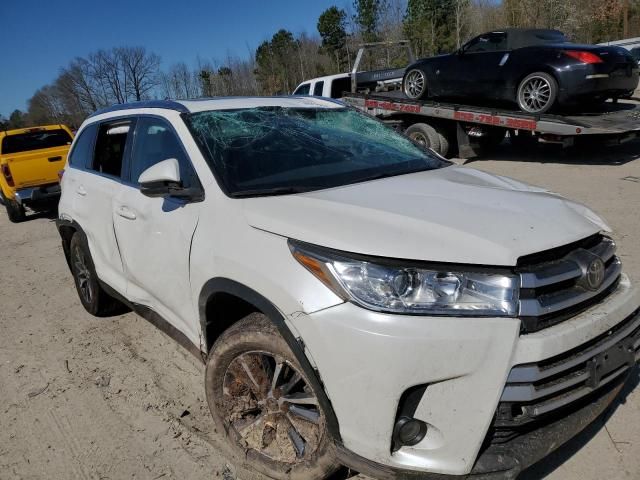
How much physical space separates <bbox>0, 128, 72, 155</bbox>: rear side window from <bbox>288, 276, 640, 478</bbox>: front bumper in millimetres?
10404

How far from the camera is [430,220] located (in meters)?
1.98

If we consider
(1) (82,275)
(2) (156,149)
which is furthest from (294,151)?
(1) (82,275)

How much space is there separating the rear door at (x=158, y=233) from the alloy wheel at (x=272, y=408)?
42cm

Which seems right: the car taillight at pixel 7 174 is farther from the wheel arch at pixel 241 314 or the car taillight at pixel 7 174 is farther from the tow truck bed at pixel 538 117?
the wheel arch at pixel 241 314

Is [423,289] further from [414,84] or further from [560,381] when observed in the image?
[414,84]

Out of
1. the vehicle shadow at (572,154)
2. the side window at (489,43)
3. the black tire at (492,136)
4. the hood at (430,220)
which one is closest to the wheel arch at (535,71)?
the side window at (489,43)

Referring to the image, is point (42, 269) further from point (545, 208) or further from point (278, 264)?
point (545, 208)

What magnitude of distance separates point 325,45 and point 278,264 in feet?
161

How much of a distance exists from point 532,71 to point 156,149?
7610mm

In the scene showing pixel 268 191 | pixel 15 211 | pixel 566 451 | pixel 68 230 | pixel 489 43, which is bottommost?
pixel 566 451

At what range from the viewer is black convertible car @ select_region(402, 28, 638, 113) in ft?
26.6

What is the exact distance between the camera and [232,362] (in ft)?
7.93

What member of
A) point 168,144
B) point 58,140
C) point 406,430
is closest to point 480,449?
point 406,430

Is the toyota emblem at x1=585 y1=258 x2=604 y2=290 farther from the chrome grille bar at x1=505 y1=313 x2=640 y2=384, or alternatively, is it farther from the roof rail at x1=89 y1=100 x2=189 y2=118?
the roof rail at x1=89 y1=100 x2=189 y2=118
